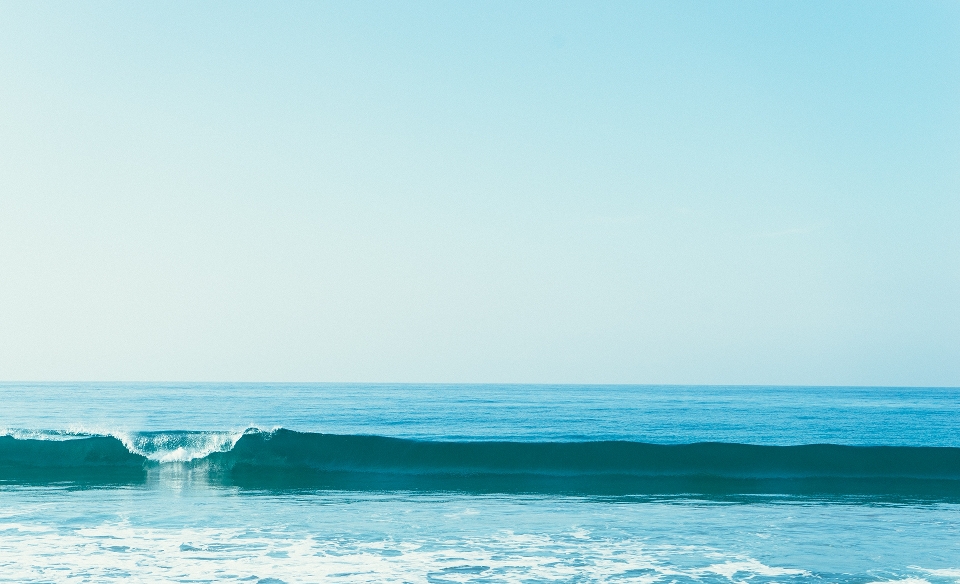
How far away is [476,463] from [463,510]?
701 centimetres

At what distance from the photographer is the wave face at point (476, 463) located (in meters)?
17.0

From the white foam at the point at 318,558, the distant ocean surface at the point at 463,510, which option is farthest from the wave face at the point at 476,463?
the white foam at the point at 318,558

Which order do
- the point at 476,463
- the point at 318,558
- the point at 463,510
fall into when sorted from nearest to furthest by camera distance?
the point at 318,558 < the point at 463,510 < the point at 476,463

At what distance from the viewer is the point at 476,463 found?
19.9 meters

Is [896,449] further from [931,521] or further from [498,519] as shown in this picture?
[498,519]

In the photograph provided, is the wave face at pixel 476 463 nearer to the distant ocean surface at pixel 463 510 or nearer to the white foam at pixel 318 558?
the distant ocean surface at pixel 463 510

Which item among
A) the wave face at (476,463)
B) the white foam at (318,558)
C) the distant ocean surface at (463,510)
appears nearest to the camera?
the white foam at (318,558)

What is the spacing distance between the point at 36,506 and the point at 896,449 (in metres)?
18.9

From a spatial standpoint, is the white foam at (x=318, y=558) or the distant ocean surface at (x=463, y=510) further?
the distant ocean surface at (x=463, y=510)

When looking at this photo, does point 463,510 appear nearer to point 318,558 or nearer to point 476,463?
point 318,558

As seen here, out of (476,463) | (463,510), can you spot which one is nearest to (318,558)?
(463,510)

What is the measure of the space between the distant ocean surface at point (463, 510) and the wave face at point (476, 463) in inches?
2.2

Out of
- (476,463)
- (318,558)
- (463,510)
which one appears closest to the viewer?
(318,558)

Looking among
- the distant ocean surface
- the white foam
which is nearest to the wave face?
the distant ocean surface
